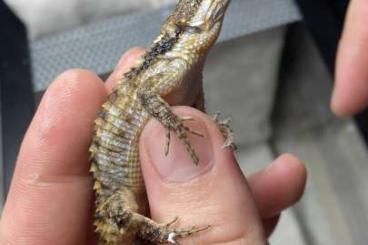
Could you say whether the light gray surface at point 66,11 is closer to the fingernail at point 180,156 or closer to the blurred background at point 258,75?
the blurred background at point 258,75

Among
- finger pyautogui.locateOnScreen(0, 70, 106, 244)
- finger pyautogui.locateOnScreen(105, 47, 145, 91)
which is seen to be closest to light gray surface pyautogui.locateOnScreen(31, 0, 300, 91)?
finger pyautogui.locateOnScreen(105, 47, 145, 91)

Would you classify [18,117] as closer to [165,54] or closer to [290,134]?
→ [165,54]

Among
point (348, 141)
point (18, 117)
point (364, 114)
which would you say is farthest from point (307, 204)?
point (18, 117)

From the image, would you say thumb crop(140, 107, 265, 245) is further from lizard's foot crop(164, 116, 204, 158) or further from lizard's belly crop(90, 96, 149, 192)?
lizard's belly crop(90, 96, 149, 192)

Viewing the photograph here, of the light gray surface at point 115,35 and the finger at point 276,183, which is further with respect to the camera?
the light gray surface at point 115,35

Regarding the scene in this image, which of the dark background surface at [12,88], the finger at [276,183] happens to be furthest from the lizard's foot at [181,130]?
the dark background surface at [12,88]

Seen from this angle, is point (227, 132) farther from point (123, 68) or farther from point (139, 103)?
point (123, 68)
